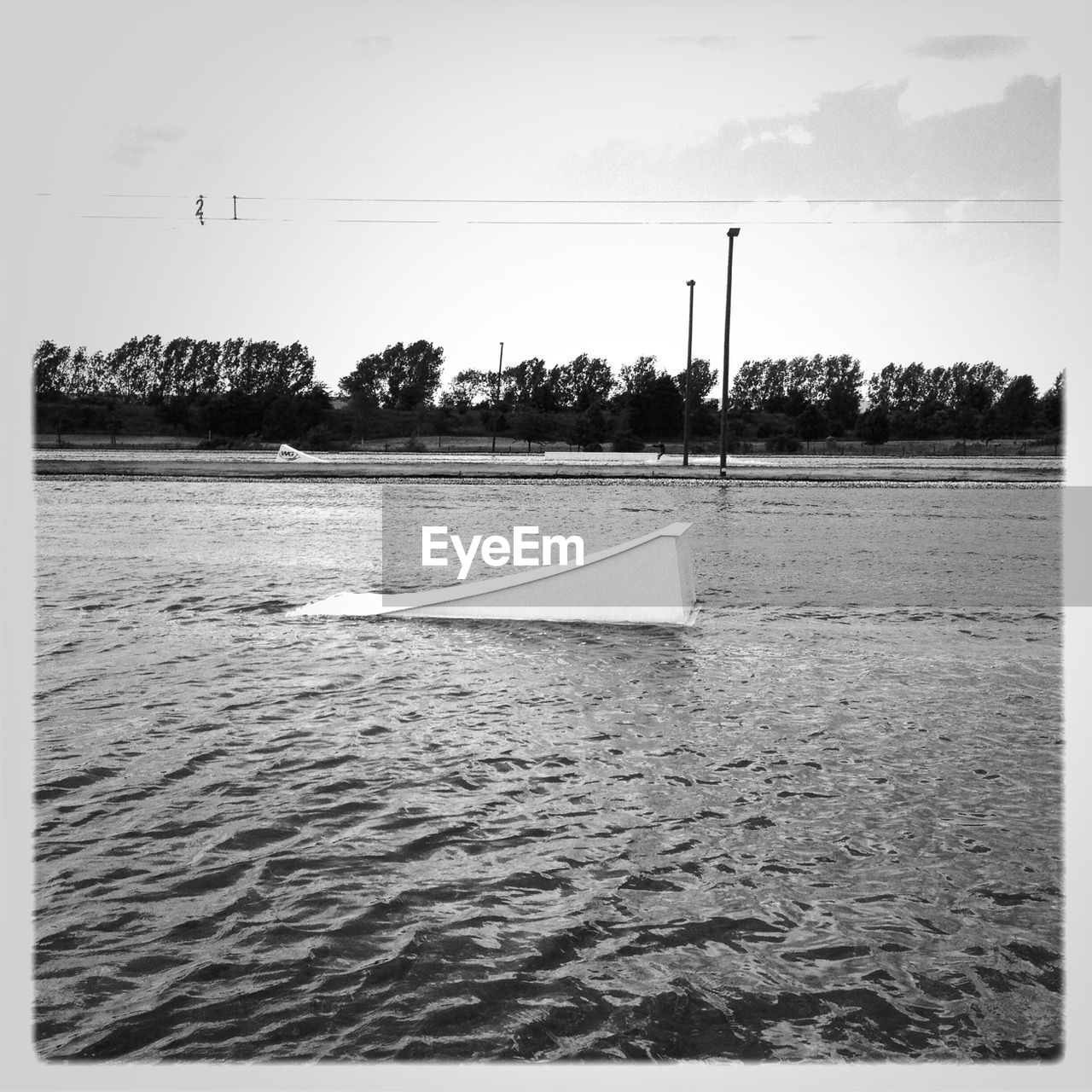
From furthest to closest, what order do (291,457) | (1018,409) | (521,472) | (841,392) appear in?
1. (841,392)
2. (1018,409)
3. (291,457)
4. (521,472)

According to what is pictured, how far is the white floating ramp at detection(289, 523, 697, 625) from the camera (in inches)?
354

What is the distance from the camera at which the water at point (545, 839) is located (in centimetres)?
293

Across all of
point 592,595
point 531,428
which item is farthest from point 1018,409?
point 592,595

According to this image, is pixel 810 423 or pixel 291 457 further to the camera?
pixel 810 423

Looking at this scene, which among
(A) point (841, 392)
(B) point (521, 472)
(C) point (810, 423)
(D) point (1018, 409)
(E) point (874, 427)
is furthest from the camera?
(A) point (841, 392)

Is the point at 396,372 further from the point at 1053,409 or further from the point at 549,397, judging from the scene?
the point at 1053,409

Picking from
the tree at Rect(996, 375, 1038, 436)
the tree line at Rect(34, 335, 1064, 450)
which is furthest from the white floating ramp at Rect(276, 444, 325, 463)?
the tree at Rect(996, 375, 1038, 436)

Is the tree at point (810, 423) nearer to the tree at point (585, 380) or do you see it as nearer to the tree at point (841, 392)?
the tree at point (841, 392)

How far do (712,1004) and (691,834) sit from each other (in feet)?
3.99

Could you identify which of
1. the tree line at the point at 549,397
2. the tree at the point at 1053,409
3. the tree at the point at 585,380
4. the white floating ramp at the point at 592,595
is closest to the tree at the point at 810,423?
the tree line at the point at 549,397

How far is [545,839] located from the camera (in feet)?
13.6

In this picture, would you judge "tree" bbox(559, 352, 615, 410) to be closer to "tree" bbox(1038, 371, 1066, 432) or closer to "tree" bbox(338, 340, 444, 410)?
"tree" bbox(338, 340, 444, 410)

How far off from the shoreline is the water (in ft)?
78.9

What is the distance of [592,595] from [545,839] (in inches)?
202
